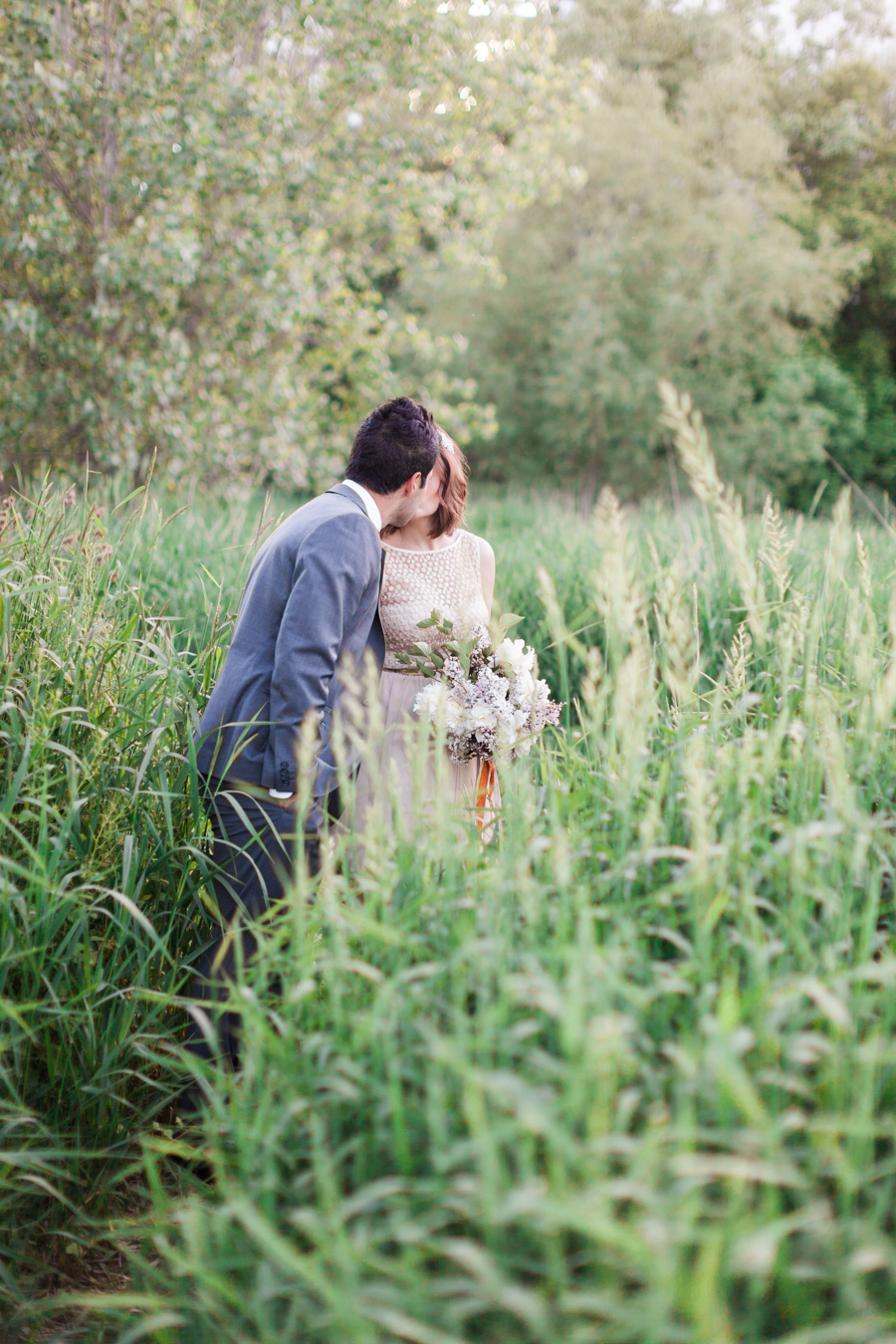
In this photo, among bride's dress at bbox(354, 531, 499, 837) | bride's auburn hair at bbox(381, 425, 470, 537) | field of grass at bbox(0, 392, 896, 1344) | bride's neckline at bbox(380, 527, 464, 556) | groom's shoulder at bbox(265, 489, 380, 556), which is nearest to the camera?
field of grass at bbox(0, 392, 896, 1344)

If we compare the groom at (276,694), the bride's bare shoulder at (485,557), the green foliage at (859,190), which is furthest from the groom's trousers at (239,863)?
the green foliage at (859,190)

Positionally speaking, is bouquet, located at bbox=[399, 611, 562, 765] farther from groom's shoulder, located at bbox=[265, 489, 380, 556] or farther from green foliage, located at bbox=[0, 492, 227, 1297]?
green foliage, located at bbox=[0, 492, 227, 1297]

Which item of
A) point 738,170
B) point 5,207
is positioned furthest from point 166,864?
point 738,170

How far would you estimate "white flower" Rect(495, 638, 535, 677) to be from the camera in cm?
323

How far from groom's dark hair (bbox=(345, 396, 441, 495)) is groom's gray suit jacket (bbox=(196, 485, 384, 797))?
30 centimetres

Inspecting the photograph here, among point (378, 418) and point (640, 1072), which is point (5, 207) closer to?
point (378, 418)

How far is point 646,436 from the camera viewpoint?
68.4 feet

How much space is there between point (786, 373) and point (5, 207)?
17562mm

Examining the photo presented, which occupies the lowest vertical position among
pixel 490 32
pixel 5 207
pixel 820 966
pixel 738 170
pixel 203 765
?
pixel 203 765

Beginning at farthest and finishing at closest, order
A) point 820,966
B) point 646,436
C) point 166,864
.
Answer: point 646,436
point 166,864
point 820,966

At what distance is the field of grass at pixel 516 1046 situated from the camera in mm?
1265

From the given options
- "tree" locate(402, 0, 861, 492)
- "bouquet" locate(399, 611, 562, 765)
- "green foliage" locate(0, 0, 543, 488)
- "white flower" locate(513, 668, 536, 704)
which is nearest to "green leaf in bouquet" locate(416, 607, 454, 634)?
"bouquet" locate(399, 611, 562, 765)

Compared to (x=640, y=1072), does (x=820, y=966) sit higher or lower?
higher

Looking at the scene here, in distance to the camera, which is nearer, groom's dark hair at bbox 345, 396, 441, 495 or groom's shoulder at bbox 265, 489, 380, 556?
groom's shoulder at bbox 265, 489, 380, 556
